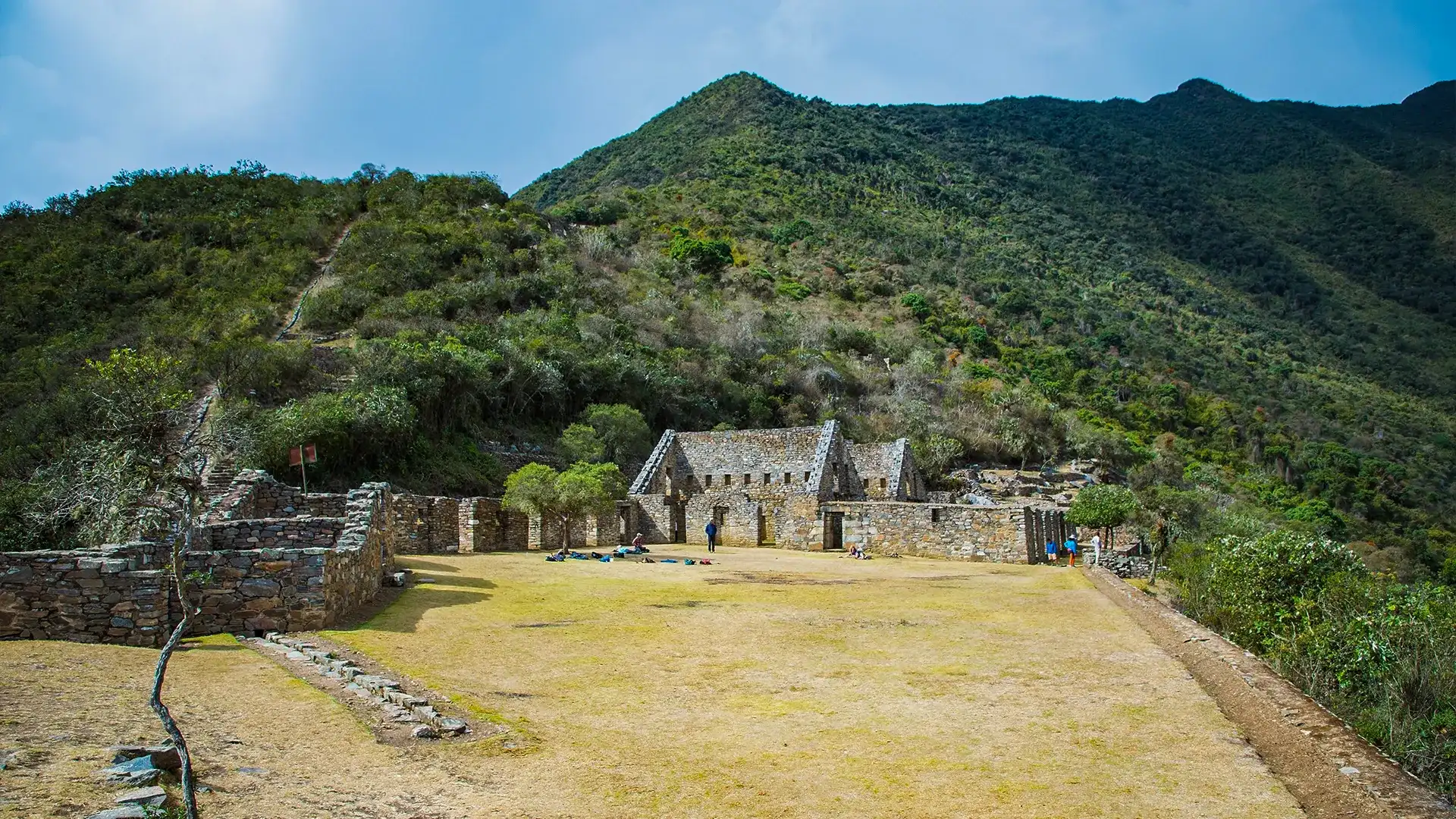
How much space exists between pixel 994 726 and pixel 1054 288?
8993 cm

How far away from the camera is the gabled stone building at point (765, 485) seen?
28.3 metres

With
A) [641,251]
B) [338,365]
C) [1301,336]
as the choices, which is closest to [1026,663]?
[338,365]

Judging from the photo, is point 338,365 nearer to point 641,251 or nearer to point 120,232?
point 120,232

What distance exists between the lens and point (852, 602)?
46.1 feet

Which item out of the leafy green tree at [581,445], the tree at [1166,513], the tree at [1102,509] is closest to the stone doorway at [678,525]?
the leafy green tree at [581,445]

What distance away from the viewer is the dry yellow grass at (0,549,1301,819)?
5246mm

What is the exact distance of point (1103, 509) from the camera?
76.2ft

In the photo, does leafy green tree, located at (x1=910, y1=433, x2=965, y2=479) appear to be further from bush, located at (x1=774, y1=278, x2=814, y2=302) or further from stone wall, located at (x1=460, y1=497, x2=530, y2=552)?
bush, located at (x1=774, y1=278, x2=814, y2=302)

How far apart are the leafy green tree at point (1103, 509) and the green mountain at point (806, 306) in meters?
17.4

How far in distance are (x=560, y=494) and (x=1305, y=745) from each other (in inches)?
783

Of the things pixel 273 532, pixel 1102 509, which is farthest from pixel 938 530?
pixel 273 532

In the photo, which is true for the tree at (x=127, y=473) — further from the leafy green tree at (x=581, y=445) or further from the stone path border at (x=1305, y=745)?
the leafy green tree at (x=581, y=445)

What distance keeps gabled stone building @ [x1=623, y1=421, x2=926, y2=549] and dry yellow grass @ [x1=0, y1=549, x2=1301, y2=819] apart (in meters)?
16.0

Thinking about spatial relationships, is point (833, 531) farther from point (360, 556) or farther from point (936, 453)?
point (360, 556)
